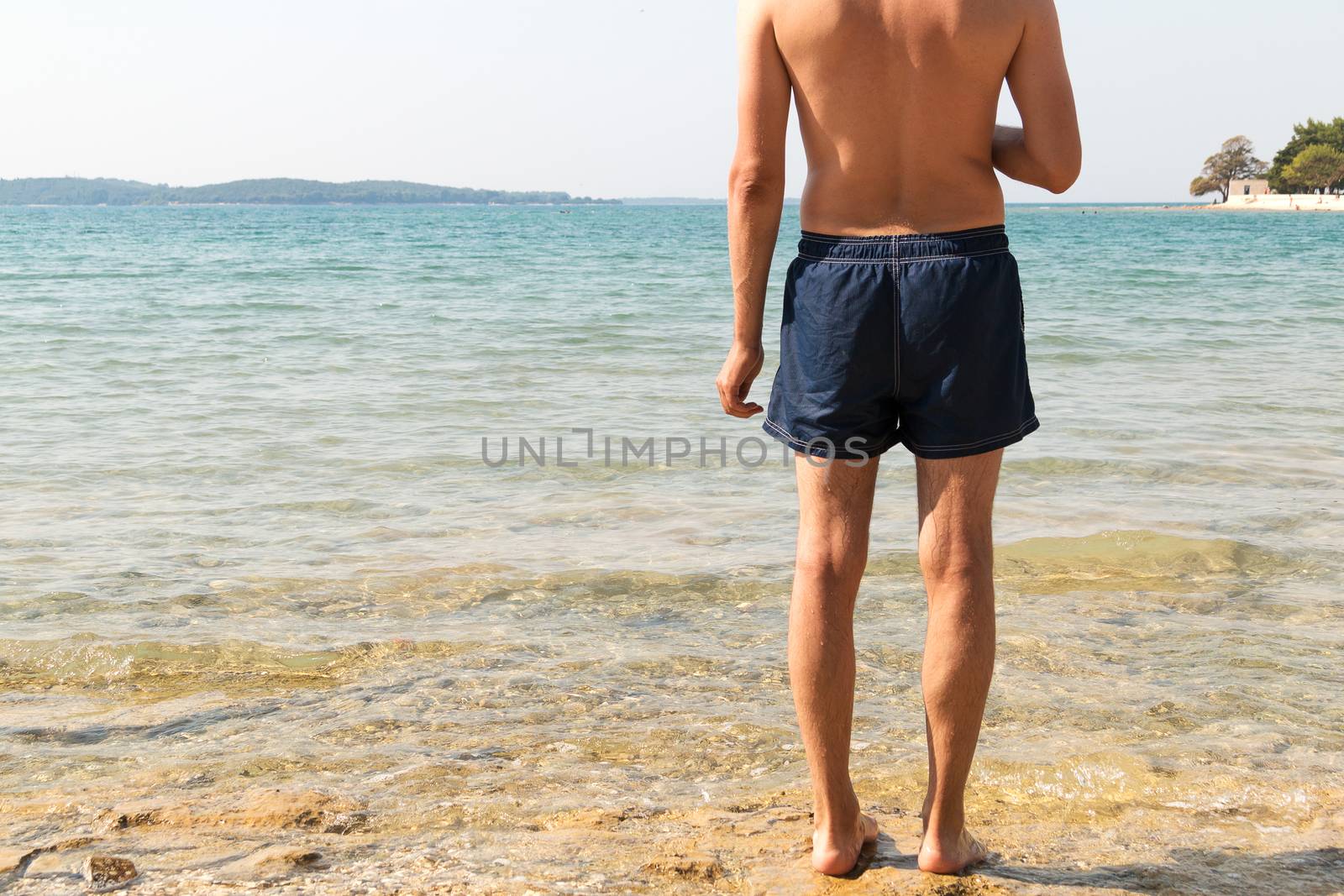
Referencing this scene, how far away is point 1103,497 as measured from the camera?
5.75 meters

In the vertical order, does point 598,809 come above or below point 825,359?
below

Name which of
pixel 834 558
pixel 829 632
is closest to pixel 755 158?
pixel 834 558

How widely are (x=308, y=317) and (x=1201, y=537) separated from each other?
1282 centimetres

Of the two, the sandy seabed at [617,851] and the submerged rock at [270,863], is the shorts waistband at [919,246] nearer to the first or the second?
the sandy seabed at [617,851]

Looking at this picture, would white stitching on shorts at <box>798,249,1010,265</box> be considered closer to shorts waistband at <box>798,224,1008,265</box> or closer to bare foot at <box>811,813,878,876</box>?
shorts waistband at <box>798,224,1008,265</box>

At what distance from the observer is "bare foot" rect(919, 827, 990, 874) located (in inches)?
85.6

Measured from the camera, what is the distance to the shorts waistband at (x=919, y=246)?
2.01m

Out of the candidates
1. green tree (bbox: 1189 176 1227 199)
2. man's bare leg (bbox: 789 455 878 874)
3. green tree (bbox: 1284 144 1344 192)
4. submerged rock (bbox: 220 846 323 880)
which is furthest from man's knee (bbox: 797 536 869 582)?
green tree (bbox: 1189 176 1227 199)

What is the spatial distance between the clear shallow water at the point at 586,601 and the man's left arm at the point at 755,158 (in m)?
1.30

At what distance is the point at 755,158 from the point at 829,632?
946 mm

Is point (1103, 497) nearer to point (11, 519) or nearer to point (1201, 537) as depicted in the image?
point (1201, 537)

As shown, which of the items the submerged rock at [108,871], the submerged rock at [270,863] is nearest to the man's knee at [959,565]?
the submerged rock at [270,863]

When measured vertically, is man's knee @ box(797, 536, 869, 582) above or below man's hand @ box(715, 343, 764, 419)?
below

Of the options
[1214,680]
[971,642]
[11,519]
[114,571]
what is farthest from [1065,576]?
[11,519]
